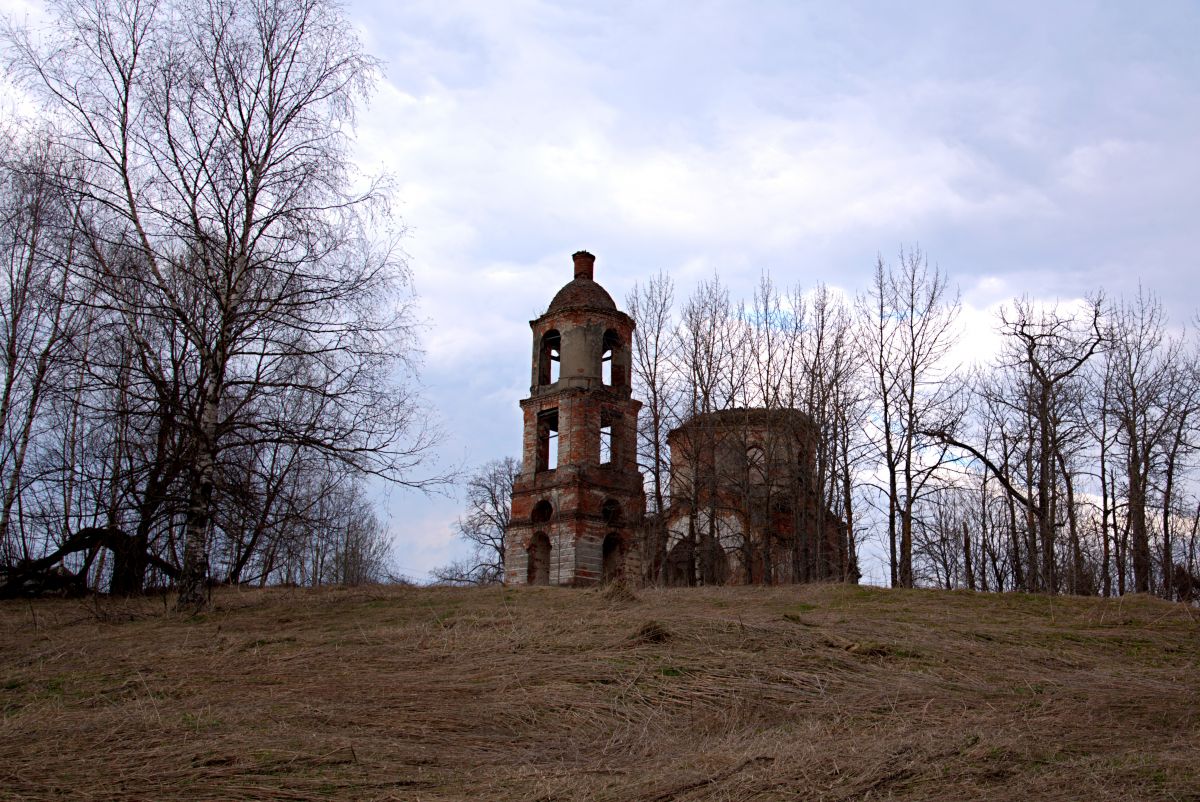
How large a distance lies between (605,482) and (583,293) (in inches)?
244

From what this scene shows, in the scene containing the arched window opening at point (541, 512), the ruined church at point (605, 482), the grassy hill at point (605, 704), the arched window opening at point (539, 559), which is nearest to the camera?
the grassy hill at point (605, 704)

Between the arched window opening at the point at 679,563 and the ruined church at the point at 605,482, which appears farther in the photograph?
the arched window opening at the point at 679,563

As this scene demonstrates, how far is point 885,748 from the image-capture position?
5469mm

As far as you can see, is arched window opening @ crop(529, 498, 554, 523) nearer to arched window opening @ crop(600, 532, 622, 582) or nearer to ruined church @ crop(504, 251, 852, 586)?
ruined church @ crop(504, 251, 852, 586)

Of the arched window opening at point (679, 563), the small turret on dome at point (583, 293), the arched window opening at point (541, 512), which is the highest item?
the small turret on dome at point (583, 293)

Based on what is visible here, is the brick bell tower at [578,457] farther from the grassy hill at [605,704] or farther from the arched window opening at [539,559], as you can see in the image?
the grassy hill at [605,704]

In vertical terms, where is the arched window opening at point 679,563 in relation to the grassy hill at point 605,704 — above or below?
above

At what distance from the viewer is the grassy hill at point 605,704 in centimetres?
501

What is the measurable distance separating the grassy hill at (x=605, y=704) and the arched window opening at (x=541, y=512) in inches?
647

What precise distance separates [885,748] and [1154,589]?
78.6 feet

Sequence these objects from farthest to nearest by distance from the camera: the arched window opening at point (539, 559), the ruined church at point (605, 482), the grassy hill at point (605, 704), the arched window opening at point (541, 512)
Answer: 1. the arched window opening at point (539, 559)
2. the arched window opening at point (541, 512)
3. the ruined church at point (605, 482)
4. the grassy hill at point (605, 704)

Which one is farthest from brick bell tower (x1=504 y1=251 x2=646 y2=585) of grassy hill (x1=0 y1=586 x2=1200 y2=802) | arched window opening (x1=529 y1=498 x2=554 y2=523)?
grassy hill (x1=0 y1=586 x2=1200 y2=802)

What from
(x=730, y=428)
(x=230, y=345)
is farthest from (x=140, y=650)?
(x=730, y=428)

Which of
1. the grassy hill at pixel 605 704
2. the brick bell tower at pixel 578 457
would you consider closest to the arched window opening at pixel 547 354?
the brick bell tower at pixel 578 457
